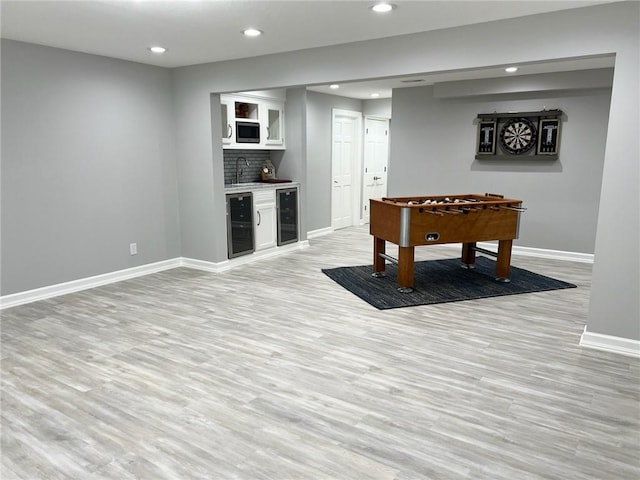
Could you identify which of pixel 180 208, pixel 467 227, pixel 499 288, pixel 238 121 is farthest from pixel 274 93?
pixel 499 288

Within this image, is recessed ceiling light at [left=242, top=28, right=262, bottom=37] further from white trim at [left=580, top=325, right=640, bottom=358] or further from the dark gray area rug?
white trim at [left=580, top=325, right=640, bottom=358]

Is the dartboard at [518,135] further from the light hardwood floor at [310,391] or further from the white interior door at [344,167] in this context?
the white interior door at [344,167]

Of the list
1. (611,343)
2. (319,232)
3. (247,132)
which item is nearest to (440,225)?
(611,343)

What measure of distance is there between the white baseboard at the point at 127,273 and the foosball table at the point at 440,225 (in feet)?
6.09

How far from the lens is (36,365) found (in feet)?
10.1

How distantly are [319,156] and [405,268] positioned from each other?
12.1ft

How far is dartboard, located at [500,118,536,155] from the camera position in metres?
6.18

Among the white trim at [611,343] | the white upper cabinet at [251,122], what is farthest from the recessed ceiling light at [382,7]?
the white upper cabinet at [251,122]

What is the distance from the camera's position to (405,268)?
4598mm

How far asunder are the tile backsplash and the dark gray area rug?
80.7 inches

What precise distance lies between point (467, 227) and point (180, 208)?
3464 mm

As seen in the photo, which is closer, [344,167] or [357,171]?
[344,167]

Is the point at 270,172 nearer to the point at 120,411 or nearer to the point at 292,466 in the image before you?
the point at 120,411

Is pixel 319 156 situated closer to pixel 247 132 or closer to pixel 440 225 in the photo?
pixel 247 132
